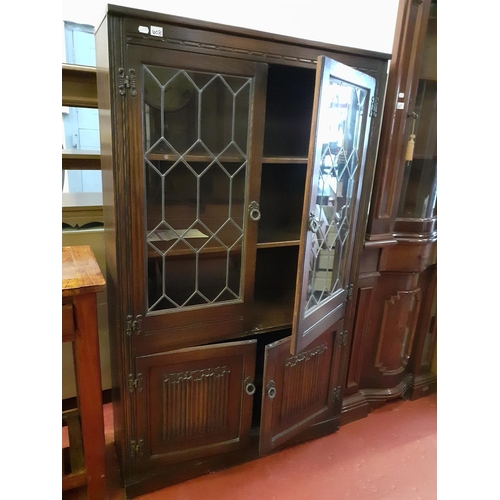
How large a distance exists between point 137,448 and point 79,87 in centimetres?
140

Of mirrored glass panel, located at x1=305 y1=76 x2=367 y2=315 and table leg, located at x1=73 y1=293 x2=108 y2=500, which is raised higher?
mirrored glass panel, located at x1=305 y1=76 x2=367 y2=315

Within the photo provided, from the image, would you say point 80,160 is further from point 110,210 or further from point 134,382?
point 134,382

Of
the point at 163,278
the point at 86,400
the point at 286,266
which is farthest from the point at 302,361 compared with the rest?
the point at 86,400

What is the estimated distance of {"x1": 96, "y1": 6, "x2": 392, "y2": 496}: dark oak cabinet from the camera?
45.3 inches

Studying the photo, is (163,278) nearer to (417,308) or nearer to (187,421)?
(187,421)

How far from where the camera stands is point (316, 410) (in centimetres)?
176

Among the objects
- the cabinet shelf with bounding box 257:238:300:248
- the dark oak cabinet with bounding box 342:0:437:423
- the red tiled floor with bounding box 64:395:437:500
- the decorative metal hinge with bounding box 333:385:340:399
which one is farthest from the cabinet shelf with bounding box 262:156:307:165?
the red tiled floor with bounding box 64:395:437:500

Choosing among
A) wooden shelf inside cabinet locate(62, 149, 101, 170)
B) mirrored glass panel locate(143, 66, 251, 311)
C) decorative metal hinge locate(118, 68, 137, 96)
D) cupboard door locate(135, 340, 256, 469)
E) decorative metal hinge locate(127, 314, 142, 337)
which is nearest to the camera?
decorative metal hinge locate(118, 68, 137, 96)

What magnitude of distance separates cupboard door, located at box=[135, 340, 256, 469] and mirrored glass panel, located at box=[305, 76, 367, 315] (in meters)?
0.38

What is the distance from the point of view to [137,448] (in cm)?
143

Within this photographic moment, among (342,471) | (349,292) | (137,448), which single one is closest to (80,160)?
(137,448)

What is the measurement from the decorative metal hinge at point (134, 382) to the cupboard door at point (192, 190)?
15 centimetres

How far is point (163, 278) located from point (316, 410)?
0.95 meters

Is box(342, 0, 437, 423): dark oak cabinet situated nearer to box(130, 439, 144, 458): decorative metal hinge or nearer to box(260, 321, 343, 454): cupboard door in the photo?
box(260, 321, 343, 454): cupboard door
